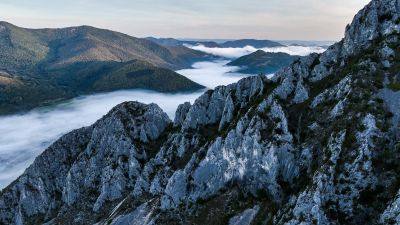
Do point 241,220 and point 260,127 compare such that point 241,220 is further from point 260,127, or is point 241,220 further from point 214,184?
point 260,127

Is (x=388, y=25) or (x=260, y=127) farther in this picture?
(x=388, y=25)

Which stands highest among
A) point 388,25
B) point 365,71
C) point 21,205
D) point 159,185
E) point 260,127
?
point 388,25

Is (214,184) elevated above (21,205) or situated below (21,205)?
above

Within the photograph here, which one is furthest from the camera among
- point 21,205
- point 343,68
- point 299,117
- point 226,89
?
point 21,205

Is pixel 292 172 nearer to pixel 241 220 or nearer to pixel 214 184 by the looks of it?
pixel 241 220

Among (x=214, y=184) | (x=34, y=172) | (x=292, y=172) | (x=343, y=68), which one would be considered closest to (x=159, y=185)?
(x=214, y=184)

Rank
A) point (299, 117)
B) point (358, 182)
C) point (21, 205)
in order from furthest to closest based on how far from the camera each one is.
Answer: point (21, 205), point (299, 117), point (358, 182)

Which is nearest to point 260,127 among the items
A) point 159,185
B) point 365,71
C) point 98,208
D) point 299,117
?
point 299,117
